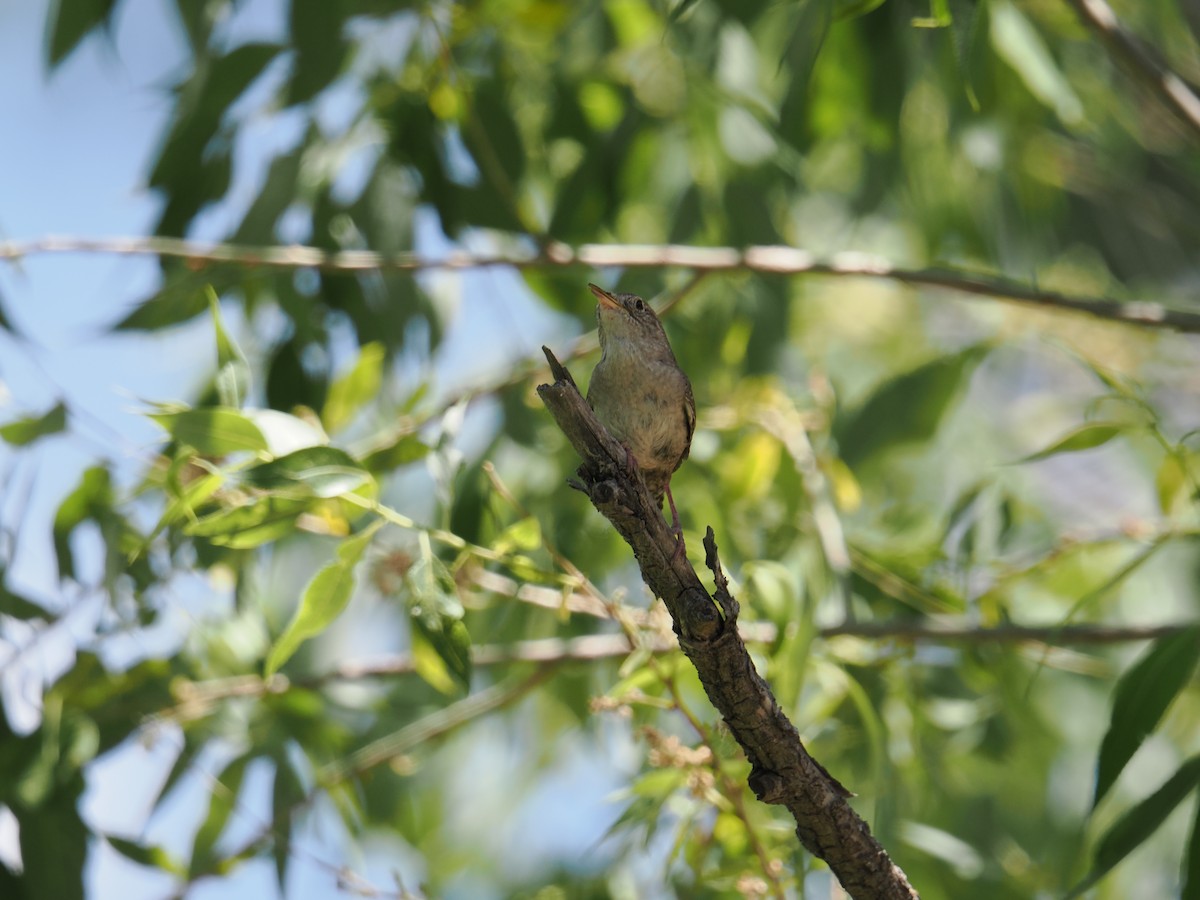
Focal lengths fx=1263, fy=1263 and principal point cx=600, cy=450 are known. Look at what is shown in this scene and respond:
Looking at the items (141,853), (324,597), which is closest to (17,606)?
(141,853)

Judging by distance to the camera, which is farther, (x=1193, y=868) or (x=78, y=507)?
(x=78, y=507)

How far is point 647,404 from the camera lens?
2.41 metres

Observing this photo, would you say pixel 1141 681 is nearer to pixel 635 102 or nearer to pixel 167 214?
pixel 635 102

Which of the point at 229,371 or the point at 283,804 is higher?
the point at 229,371

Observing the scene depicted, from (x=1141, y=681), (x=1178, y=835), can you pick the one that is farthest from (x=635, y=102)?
(x=1178, y=835)

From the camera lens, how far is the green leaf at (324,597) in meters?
2.23

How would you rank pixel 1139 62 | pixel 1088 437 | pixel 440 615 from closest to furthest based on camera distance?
pixel 440 615 < pixel 1088 437 < pixel 1139 62

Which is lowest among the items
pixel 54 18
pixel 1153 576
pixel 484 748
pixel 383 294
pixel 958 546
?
pixel 484 748

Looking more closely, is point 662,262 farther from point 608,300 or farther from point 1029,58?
point 1029,58

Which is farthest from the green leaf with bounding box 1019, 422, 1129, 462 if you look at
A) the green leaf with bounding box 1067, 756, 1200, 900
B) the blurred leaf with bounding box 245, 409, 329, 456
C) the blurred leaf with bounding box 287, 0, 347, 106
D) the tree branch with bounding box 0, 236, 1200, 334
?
the blurred leaf with bounding box 287, 0, 347, 106

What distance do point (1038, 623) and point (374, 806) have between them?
2.07 meters

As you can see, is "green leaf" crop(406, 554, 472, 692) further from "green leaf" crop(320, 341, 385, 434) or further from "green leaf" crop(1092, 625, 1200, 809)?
"green leaf" crop(1092, 625, 1200, 809)

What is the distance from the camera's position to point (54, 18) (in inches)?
119

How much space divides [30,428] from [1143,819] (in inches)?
92.3
